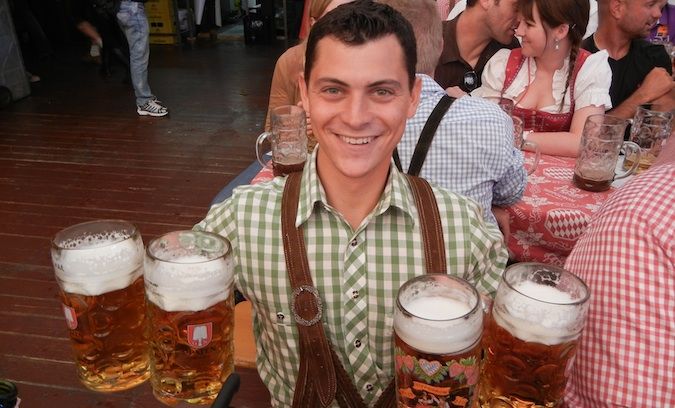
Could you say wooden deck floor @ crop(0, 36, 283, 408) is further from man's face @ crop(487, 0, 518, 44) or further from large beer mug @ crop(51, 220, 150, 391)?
man's face @ crop(487, 0, 518, 44)

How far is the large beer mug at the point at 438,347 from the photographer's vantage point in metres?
0.67

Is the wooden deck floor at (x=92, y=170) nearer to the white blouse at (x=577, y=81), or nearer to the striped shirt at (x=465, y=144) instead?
the striped shirt at (x=465, y=144)

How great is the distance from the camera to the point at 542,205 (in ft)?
6.10

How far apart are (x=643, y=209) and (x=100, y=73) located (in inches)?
273

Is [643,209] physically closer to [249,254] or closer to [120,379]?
[249,254]

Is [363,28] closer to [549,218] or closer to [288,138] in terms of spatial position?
[288,138]

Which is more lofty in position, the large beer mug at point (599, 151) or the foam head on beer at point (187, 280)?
the foam head on beer at point (187, 280)

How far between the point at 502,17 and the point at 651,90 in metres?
0.74

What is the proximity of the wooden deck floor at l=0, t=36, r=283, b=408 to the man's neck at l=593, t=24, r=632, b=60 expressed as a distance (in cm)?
236

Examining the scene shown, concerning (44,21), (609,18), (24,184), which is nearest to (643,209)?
(609,18)

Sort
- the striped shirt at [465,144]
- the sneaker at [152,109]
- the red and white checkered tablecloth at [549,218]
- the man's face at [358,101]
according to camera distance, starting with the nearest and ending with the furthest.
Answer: the man's face at [358,101] → the striped shirt at [465,144] → the red and white checkered tablecloth at [549,218] → the sneaker at [152,109]

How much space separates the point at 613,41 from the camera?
2.79 meters

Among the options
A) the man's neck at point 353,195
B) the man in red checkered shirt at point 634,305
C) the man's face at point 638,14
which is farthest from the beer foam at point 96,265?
the man's face at point 638,14

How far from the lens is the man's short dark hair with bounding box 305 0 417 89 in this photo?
95cm
